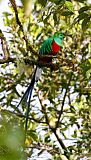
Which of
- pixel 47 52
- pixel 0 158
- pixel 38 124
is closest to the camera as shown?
pixel 0 158

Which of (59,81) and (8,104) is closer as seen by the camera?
(8,104)

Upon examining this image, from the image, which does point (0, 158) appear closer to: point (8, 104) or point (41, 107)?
point (8, 104)

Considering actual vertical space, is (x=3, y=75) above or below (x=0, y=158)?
below

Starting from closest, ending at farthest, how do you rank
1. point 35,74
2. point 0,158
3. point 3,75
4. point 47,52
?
point 0,158 → point 35,74 → point 47,52 → point 3,75

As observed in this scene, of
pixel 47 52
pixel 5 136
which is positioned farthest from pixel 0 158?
pixel 47 52

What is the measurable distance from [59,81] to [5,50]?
234 centimetres

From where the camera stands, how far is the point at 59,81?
3.58 metres

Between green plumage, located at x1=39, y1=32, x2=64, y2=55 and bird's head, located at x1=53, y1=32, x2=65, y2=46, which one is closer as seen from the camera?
green plumage, located at x1=39, y1=32, x2=64, y2=55

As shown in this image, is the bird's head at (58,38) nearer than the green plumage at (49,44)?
No

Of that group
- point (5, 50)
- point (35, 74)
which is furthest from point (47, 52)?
point (5, 50)

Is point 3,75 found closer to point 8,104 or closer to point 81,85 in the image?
point 8,104

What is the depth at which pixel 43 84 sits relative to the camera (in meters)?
3.54

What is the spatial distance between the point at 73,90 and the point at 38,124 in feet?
1.80

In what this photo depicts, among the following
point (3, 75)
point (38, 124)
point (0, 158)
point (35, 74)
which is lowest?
point (38, 124)
